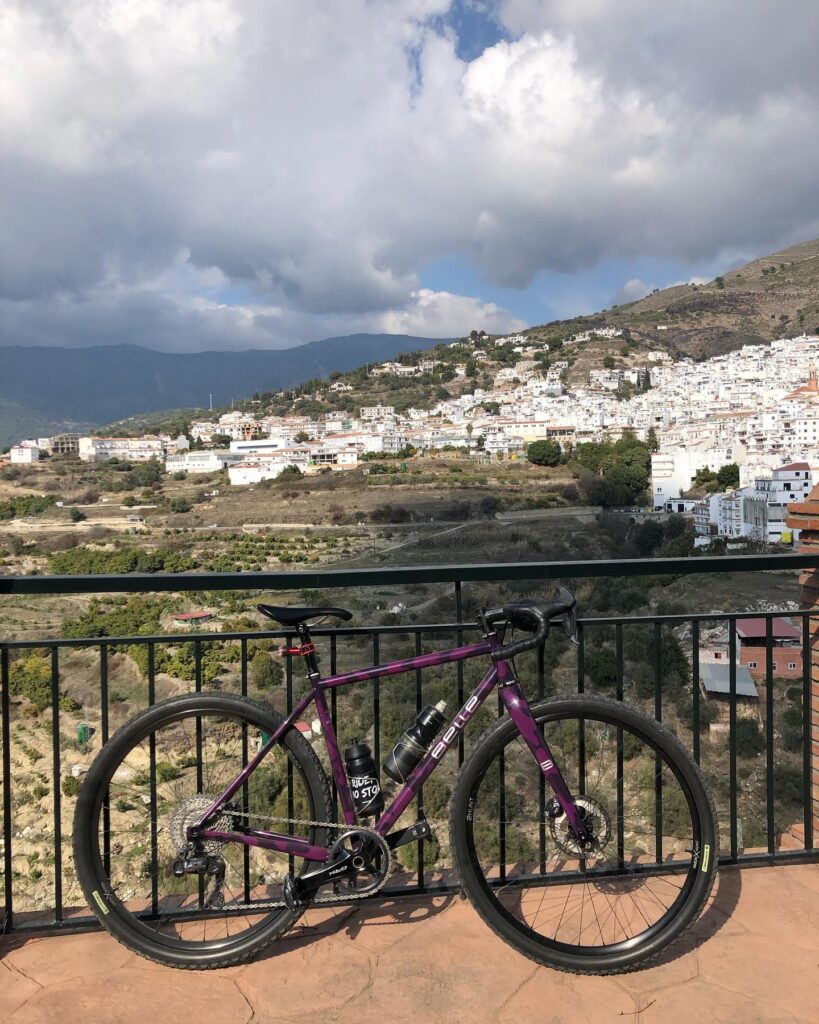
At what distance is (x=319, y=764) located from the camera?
75.1 inches

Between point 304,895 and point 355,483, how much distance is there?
5907cm

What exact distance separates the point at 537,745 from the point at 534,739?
0.02 meters

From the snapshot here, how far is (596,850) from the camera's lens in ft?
6.26

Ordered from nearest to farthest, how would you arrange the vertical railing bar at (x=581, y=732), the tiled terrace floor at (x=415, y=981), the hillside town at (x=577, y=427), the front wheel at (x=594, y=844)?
1. the tiled terrace floor at (x=415, y=981)
2. the front wheel at (x=594, y=844)
3. the vertical railing bar at (x=581, y=732)
4. the hillside town at (x=577, y=427)

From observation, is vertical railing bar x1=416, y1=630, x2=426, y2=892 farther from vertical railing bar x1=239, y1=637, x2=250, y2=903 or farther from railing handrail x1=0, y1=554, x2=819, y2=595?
vertical railing bar x1=239, y1=637, x2=250, y2=903

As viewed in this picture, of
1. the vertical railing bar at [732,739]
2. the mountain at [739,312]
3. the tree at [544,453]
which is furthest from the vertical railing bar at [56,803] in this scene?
the mountain at [739,312]

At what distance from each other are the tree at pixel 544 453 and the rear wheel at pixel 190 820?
65.8 m

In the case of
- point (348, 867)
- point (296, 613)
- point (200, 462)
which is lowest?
point (348, 867)

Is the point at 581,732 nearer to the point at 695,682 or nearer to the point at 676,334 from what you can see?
the point at 695,682

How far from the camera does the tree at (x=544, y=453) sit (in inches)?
2616

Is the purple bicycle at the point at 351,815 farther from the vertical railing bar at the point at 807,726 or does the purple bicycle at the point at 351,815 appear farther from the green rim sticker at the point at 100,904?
the vertical railing bar at the point at 807,726

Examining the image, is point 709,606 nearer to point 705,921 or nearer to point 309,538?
point 309,538

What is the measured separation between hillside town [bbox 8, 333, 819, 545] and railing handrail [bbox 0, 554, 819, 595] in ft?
153

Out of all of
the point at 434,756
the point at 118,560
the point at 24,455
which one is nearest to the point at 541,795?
the point at 434,756
